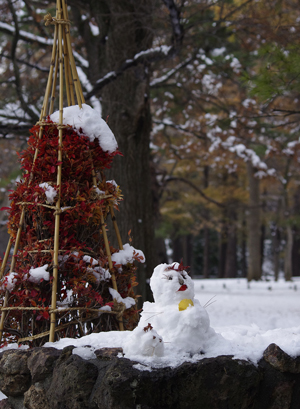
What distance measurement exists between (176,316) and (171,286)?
183mm

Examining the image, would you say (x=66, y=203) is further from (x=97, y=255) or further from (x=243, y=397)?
(x=243, y=397)

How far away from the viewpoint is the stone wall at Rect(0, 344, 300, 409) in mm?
1976

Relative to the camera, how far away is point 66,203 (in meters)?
2.94

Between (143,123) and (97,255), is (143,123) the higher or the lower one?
the higher one

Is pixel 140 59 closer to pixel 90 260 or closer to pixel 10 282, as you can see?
pixel 90 260

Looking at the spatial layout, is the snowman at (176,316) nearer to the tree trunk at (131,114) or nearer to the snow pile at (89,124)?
the snow pile at (89,124)

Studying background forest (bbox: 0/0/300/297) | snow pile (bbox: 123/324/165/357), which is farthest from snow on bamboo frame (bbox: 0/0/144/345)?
background forest (bbox: 0/0/300/297)

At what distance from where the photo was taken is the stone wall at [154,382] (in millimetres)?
1976

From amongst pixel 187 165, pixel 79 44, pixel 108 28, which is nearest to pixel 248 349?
pixel 108 28

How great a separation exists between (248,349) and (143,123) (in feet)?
14.1

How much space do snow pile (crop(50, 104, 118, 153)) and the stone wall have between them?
5.04 ft

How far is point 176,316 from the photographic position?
2.29 metres

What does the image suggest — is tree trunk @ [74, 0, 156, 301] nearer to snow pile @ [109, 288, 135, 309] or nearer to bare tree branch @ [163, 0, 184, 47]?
bare tree branch @ [163, 0, 184, 47]

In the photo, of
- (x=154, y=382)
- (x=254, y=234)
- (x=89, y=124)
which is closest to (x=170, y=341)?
(x=154, y=382)
